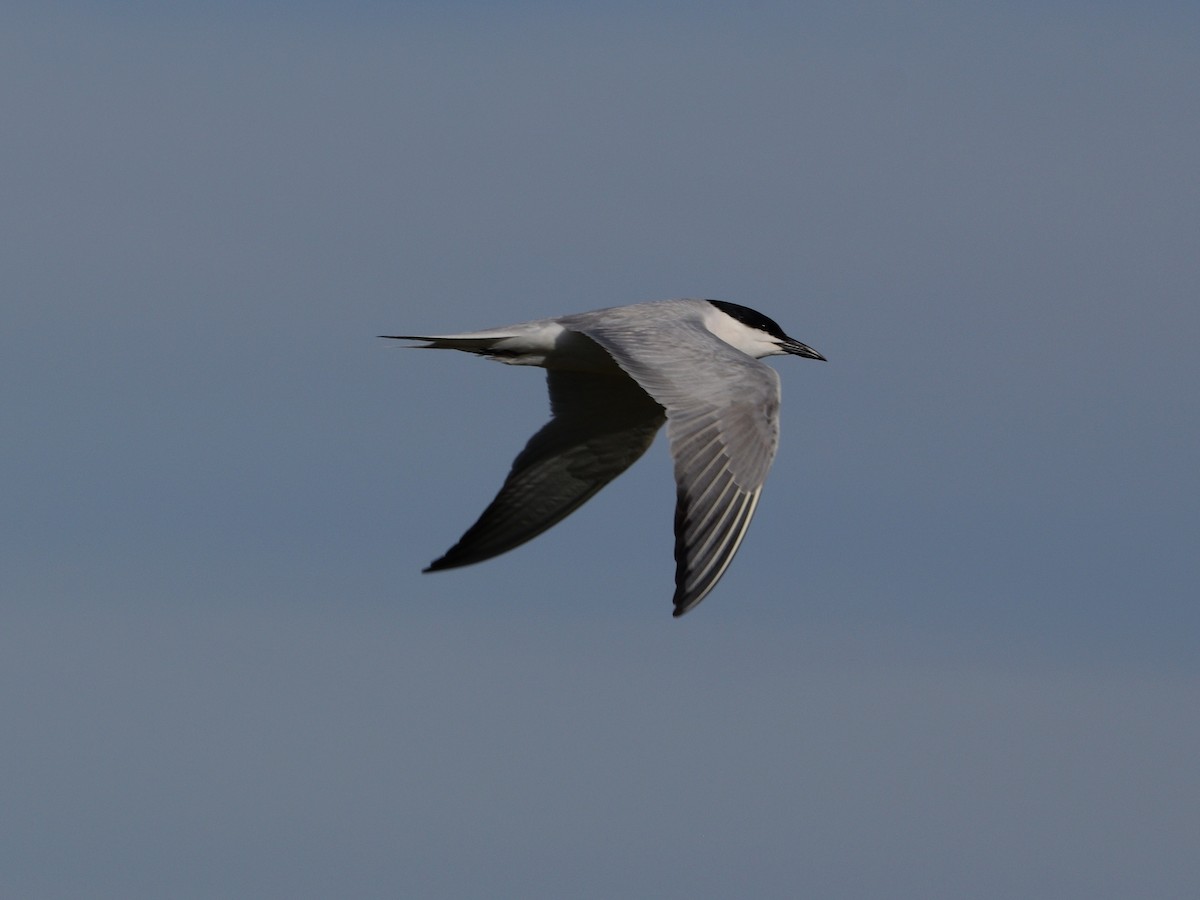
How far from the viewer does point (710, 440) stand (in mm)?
14109

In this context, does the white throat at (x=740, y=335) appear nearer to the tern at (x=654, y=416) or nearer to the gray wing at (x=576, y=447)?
the tern at (x=654, y=416)

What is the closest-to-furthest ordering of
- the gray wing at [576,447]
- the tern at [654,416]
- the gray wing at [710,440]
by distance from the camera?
the gray wing at [710,440] < the tern at [654,416] < the gray wing at [576,447]

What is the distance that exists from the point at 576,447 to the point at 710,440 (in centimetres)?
433

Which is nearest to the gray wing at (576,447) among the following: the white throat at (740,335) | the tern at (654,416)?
the tern at (654,416)

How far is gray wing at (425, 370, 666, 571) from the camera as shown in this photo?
59.5 ft

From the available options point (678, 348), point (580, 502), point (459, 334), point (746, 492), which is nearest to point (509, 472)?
point (580, 502)

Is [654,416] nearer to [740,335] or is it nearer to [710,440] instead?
[740,335]

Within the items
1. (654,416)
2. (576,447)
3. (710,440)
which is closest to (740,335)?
(654,416)

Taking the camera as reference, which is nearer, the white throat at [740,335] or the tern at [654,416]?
the tern at [654,416]

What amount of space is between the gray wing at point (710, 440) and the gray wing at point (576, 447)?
281 centimetres

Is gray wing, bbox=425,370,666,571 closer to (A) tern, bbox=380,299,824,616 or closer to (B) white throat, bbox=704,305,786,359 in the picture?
(A) tern, bbox=380,299,824,616

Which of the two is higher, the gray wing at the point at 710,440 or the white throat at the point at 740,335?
the white throat at the point at 740,335

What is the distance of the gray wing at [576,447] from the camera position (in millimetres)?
18141

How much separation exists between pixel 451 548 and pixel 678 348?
3.38 metres
